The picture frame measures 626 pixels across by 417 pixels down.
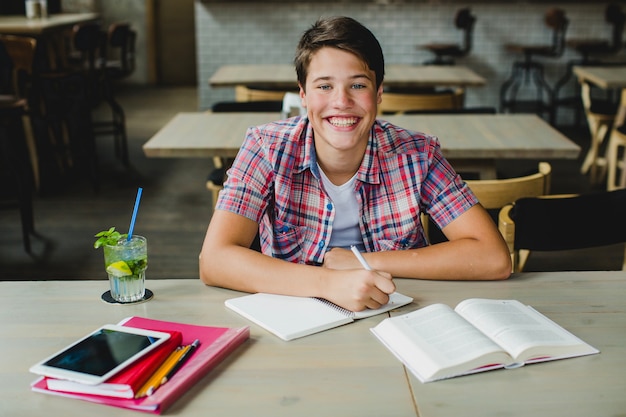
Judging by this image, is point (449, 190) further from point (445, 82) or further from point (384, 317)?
point (445, 82)

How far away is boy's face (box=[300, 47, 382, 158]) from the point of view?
1651 millimetres

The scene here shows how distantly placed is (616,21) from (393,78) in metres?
3.35

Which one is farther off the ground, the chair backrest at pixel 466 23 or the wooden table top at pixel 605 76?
the chair backrest at pixel 466 23

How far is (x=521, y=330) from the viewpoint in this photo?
1.26 m

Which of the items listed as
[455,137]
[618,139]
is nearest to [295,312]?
[455,137]

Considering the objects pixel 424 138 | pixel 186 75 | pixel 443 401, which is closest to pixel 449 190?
pixel 424 138

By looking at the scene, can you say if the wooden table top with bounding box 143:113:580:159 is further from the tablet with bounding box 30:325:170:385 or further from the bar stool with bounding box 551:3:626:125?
the bar stool with bounding box 551:3:626:125

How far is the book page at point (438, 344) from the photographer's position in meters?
1.16

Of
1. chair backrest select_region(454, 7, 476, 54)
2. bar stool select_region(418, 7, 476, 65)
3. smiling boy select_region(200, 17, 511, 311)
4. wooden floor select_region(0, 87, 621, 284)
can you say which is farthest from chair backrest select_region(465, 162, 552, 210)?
chair backrest select_region(454, 7, 476, 54)

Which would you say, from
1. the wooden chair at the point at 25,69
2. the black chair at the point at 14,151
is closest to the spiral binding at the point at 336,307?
the black chair at the point at 14,151

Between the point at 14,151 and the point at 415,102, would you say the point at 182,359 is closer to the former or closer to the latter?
the point at 415,102

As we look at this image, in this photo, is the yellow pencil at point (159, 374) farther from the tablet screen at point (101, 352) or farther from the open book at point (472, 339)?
the open book at point (472, 339)

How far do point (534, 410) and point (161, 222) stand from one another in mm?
3623

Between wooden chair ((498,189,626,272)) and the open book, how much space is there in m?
0.69
